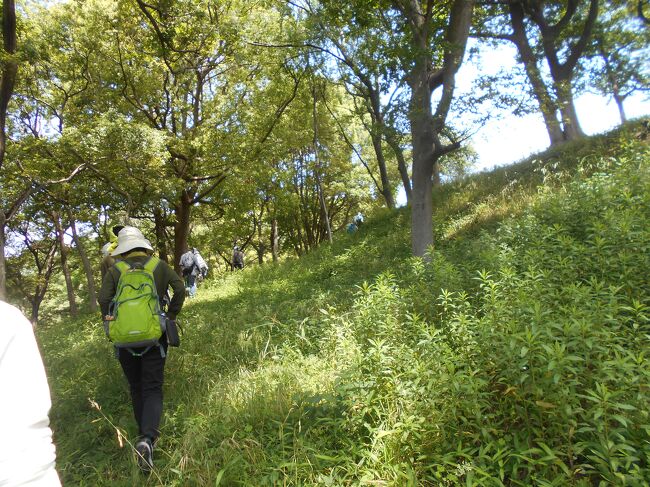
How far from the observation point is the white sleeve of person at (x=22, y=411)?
3.37ft

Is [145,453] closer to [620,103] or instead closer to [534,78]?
[534,78]

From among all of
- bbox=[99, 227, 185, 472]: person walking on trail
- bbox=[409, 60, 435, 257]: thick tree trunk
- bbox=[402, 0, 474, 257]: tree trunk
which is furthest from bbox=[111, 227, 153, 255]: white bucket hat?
bbox=[409, 60, 435, 257]: thick tree trunk

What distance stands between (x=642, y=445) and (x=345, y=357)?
2.50m

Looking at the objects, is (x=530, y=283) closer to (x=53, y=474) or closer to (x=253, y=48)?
(x=53, y=474)

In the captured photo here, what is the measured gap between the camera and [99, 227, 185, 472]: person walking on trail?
329 centimetres

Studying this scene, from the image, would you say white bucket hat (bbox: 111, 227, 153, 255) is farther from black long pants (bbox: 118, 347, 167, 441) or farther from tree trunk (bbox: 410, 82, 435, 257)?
tree trunk (bbox: 410, 82, 435, 257)

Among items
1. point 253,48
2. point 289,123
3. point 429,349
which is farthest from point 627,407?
point 289,123

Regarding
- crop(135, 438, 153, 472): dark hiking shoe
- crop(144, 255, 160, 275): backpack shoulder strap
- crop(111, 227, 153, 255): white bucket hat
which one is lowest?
crop(135, 438, 153, 472): dark hiking shoe

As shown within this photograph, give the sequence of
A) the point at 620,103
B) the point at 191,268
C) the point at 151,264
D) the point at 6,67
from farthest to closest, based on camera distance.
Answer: the point at 620,103 < the point at 191,268 < the point at 6,67 < the point at 151,264

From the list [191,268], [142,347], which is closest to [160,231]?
[191,268]

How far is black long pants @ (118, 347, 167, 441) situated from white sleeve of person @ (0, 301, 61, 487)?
95.2 inches

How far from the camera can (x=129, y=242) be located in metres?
3.58

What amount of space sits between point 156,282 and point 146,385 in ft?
3.07

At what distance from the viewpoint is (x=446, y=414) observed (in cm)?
256
